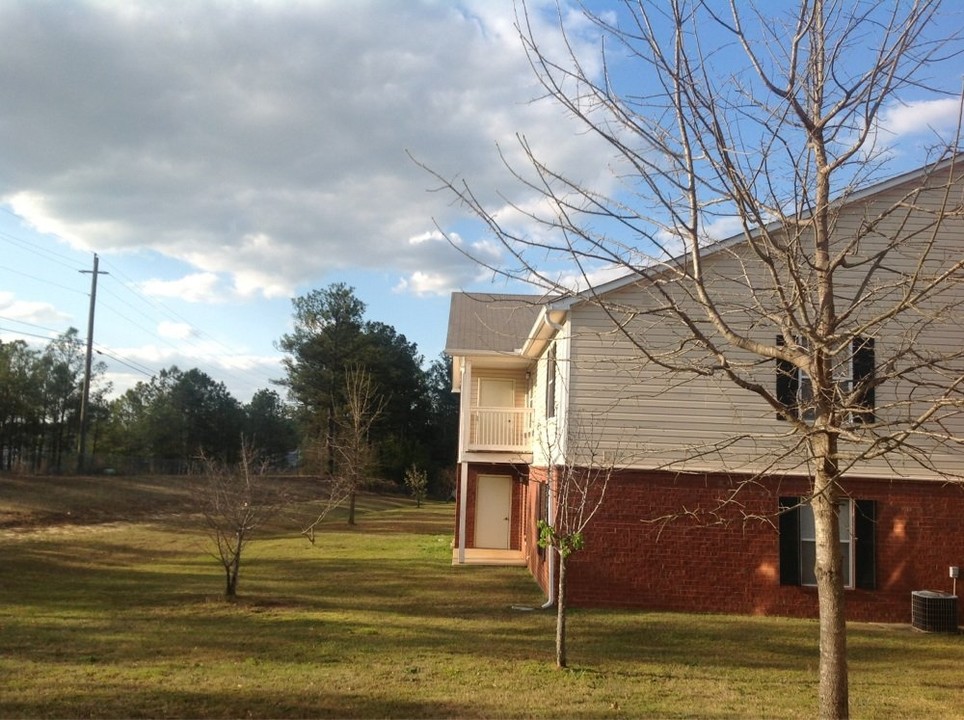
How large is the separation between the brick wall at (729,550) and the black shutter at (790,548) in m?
0.09

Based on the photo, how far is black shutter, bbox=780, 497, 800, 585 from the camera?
1326 centimetres

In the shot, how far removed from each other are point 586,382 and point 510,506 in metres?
9.60

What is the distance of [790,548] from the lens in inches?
523

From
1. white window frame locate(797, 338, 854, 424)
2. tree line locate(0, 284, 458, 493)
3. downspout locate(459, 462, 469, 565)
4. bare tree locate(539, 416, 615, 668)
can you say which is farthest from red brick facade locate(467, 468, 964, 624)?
tree line locate(0, 284, 458, 493)

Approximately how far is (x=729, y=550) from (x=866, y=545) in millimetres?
2149

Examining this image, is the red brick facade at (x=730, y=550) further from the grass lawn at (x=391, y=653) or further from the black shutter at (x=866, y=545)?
the grass lawn at (x=391, y=653)

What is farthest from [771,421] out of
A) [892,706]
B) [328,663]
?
[328,663]

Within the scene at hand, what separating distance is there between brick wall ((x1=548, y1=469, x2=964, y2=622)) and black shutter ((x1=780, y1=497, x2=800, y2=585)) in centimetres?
9

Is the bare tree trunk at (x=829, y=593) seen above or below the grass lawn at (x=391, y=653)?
above

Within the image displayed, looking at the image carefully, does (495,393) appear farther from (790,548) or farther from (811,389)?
(811,389)

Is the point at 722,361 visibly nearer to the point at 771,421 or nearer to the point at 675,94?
the point at 675,94

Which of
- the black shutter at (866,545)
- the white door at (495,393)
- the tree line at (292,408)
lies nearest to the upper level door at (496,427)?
the white door at (495,393)

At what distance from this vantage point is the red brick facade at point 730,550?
13242mm

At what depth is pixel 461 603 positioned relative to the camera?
45.9ft
